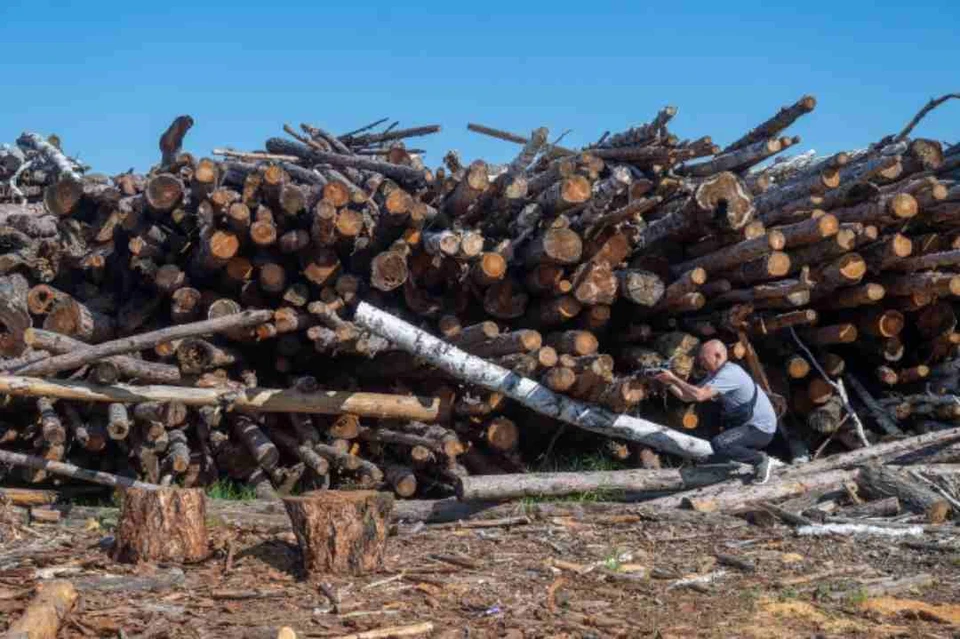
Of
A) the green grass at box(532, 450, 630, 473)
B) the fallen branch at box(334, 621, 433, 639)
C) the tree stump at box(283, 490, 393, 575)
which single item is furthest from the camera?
the green grass at box(532, 450, 630, 473)

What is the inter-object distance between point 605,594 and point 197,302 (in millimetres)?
4909

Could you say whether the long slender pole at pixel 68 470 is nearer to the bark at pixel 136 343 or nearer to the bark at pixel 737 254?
the bark at pixel 136 343

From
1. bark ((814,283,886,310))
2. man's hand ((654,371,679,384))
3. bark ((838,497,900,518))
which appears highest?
bark ((814,283,886,310))

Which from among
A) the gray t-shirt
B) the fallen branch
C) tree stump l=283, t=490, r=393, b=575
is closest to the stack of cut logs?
the gray t-shirt

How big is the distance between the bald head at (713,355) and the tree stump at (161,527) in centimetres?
442

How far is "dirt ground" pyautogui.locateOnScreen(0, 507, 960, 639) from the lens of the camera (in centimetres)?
537

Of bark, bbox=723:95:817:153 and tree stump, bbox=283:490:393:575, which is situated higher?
bark, bbox=723:95:817:153

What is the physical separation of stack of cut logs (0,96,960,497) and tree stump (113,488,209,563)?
1.82m

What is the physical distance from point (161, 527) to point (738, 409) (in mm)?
4907

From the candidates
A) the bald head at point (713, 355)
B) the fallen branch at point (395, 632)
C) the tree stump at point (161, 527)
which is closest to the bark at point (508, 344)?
the bald head at point (713, 355)

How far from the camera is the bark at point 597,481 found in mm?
8227

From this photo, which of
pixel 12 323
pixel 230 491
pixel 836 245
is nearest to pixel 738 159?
pixel 836 245

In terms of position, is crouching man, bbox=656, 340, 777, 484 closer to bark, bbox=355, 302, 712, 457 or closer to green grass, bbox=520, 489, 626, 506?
bark, bbox=355, 302, 712, 457

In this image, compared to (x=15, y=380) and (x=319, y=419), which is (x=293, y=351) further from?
(x=15, y=380)
